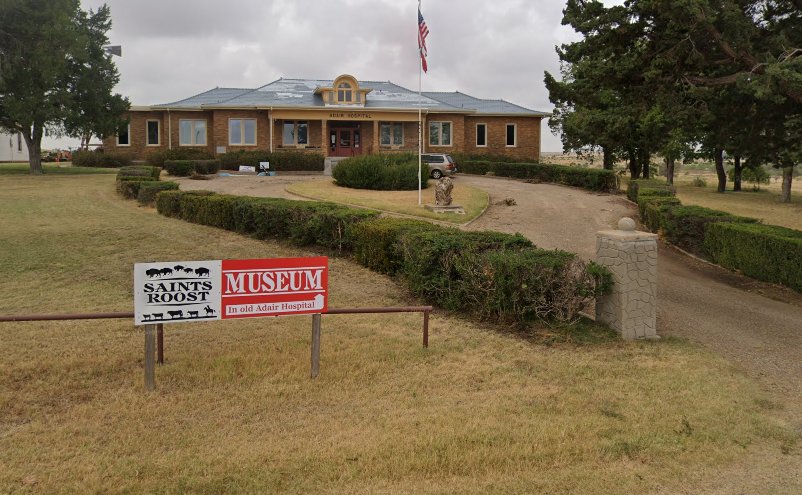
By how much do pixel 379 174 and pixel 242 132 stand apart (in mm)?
17733

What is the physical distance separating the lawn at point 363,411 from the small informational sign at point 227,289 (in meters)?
0.78

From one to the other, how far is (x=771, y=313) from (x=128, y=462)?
33.5ft

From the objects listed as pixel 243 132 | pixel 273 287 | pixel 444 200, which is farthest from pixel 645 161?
pixel 273 287

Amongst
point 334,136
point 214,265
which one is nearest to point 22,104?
point 334,136

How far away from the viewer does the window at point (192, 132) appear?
44.0 metres

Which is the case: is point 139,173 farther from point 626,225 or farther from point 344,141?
point 626,225

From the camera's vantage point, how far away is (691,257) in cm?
1712

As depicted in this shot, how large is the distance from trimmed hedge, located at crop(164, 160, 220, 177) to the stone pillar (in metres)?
28.6

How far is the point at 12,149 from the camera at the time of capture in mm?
63719

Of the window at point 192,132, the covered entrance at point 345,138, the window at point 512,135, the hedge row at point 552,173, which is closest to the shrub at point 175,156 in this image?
the window at point 192,132

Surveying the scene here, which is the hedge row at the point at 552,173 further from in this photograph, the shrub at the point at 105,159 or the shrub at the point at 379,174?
the shrub at the point at 105,159

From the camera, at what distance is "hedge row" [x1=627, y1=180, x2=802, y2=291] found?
43.6 feet

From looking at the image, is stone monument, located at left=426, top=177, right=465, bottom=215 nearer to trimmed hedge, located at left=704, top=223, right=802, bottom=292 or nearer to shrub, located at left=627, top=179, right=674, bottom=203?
shrub, located at left=627, top=179, right=674, bottom=203

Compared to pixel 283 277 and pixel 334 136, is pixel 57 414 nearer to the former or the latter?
Result: pixel 283 277
